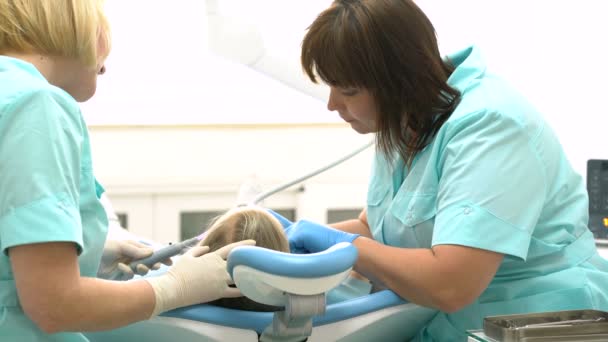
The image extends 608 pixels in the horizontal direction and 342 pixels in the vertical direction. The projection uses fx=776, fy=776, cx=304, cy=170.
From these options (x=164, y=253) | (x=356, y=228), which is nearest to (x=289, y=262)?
(x=164, y=253)

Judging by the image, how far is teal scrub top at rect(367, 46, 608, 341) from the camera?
1.39 meters

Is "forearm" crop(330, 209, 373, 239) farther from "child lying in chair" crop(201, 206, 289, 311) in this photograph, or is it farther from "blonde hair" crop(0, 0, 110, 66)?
"blonde hair" crop(0, 0, 110, 66)

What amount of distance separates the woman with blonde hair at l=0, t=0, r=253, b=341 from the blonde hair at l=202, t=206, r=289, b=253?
0.13 meters

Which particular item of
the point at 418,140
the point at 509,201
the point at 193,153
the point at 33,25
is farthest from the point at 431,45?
the point at 193,153

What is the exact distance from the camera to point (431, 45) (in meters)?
1.55

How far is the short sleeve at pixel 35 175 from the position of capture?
1063 millimetres

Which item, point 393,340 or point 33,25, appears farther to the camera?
point 393,340

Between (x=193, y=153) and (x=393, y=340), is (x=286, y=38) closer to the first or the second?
(x=393, y=340)

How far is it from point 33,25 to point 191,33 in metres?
2.10

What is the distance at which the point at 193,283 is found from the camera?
1256 mm

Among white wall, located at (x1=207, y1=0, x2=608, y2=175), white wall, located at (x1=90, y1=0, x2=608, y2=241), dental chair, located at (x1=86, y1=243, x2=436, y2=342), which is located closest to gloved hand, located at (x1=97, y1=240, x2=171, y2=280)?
dental chair, located at (x1=86, y1=243, x2=436, y2=342)

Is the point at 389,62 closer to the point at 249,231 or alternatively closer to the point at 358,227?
the point at 249,231

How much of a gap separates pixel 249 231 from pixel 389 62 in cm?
42

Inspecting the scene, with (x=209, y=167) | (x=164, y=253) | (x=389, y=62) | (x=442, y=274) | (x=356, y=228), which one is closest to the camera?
(x=442, y=274)
